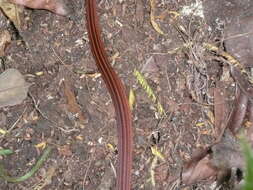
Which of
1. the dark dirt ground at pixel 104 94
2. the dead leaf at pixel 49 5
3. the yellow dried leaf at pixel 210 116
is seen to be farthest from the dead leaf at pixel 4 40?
the yellow dried leaf at pixel 210 116

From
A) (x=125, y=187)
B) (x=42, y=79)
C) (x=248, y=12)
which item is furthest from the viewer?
(x=248, y=12)

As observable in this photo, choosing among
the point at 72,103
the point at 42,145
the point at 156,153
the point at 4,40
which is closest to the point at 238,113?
the point at 156,153

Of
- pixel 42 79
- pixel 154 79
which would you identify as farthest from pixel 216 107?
pixel 42 79

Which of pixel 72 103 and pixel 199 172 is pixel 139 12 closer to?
pixel 72 103

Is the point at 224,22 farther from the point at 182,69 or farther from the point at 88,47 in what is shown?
the point at 88,47

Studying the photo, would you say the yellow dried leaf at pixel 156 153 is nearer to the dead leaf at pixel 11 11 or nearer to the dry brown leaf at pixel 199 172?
the dry brown leaf at pixel 199 172

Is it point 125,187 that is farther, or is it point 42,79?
point 42,79
